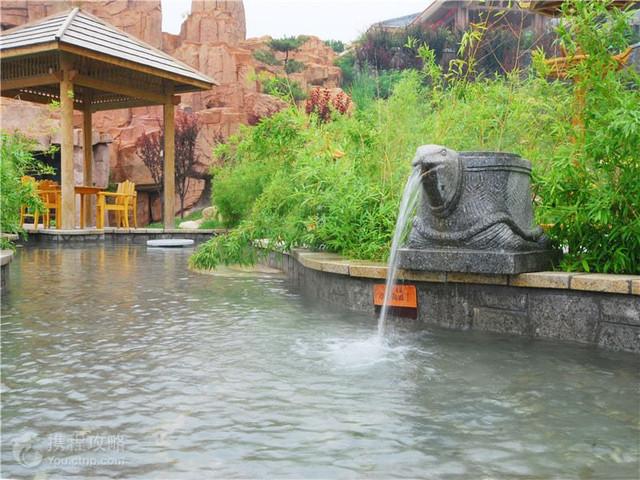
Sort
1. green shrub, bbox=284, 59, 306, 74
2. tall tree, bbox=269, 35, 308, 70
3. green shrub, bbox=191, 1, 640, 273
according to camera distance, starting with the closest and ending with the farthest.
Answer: green shrub, bbox=191, 1, 640, 273, green shrub, bbox=284, 59, 306, 74, tall tree, bbox=269, 35, 308, 70

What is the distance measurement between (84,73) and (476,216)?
1249 centimetres

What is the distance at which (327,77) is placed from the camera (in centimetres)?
3069

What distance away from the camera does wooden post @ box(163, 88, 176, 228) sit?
15.1m

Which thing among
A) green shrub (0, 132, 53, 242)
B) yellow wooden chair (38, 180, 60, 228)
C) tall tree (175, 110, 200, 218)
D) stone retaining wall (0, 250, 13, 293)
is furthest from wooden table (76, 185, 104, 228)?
stone retaining wall (0, 250, 13, 293)

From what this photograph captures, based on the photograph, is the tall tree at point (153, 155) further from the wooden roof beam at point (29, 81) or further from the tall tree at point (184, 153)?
the wooden roof beam at point (29, 81)

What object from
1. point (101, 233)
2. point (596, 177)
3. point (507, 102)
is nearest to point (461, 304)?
point (596, 177)

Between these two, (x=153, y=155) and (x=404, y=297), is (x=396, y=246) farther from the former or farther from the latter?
(x=153, y=155)

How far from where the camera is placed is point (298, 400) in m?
2.68

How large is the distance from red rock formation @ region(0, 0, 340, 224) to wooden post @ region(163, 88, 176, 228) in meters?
6.95

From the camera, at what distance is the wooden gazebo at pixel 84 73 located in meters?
12.5

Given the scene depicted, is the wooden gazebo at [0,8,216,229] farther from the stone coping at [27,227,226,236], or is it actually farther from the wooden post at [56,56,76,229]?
the stone coping at [27,227,226,236]

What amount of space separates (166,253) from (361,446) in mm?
9022

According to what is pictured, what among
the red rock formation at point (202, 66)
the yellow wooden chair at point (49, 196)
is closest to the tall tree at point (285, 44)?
the red rock formation at point (202, 66)

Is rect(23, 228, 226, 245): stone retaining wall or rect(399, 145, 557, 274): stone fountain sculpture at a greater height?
rect(399, 145, 557, 274): stone fountain sculpture
